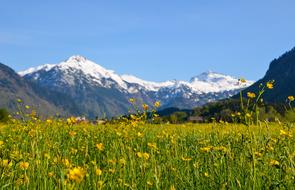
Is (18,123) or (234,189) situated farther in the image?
(18,123)

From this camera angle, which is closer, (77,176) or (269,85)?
(77,176)

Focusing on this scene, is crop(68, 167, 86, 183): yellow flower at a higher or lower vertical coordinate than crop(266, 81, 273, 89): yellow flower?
lower

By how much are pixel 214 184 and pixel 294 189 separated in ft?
3.28

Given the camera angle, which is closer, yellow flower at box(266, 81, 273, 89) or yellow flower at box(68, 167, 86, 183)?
yellow flower at box(68, 167, 86, 183)

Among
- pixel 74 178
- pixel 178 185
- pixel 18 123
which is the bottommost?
pixel 178 185

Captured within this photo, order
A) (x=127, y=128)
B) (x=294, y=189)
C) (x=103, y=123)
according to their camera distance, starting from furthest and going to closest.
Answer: (x=103, y=123) < (x=127, y=128) < (x=294, y=189)

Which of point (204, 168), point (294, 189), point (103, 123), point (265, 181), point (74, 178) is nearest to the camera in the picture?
point (74, 178)

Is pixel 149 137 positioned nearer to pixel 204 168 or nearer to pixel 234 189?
pixel 204 168

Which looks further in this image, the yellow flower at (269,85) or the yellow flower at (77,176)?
the yellow flower at (269,85)

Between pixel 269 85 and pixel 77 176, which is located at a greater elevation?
pixel 269 85

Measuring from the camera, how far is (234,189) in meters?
3.96

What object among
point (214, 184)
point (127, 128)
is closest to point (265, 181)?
point (214, 184)

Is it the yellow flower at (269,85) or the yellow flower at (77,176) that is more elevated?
the yellow flower at (269,85)

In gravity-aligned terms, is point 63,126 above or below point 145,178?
above
